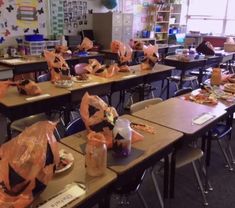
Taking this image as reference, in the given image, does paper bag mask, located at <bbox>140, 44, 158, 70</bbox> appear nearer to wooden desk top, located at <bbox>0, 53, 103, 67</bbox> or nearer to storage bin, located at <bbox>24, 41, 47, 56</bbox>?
wooden desk top, located at <bbox>0, 53, 103, 67</bbox>

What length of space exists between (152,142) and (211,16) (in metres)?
8.17

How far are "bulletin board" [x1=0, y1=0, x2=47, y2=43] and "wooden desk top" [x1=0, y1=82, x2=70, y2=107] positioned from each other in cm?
255

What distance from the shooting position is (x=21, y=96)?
2.52 m

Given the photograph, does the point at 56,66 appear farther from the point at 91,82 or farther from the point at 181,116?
the point at 181,116

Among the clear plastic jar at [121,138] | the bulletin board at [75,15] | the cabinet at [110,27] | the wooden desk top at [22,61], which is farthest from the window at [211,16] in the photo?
the clear plastic jar at [121,138]

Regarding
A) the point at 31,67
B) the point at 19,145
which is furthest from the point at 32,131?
the point at 31,67

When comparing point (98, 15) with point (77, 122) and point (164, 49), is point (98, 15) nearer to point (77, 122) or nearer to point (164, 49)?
point (164, 49)

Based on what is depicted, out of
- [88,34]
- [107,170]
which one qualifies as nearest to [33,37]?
[88,34]

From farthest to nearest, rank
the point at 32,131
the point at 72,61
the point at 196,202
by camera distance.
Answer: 1. the point at 72,61
2. the point at 196,202
3. the point at 32,131

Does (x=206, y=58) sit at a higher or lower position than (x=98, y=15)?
lower

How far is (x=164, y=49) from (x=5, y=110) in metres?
5.11

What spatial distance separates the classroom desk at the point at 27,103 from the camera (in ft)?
7.59

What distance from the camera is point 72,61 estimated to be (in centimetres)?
474

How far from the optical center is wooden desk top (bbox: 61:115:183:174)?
142 cm
